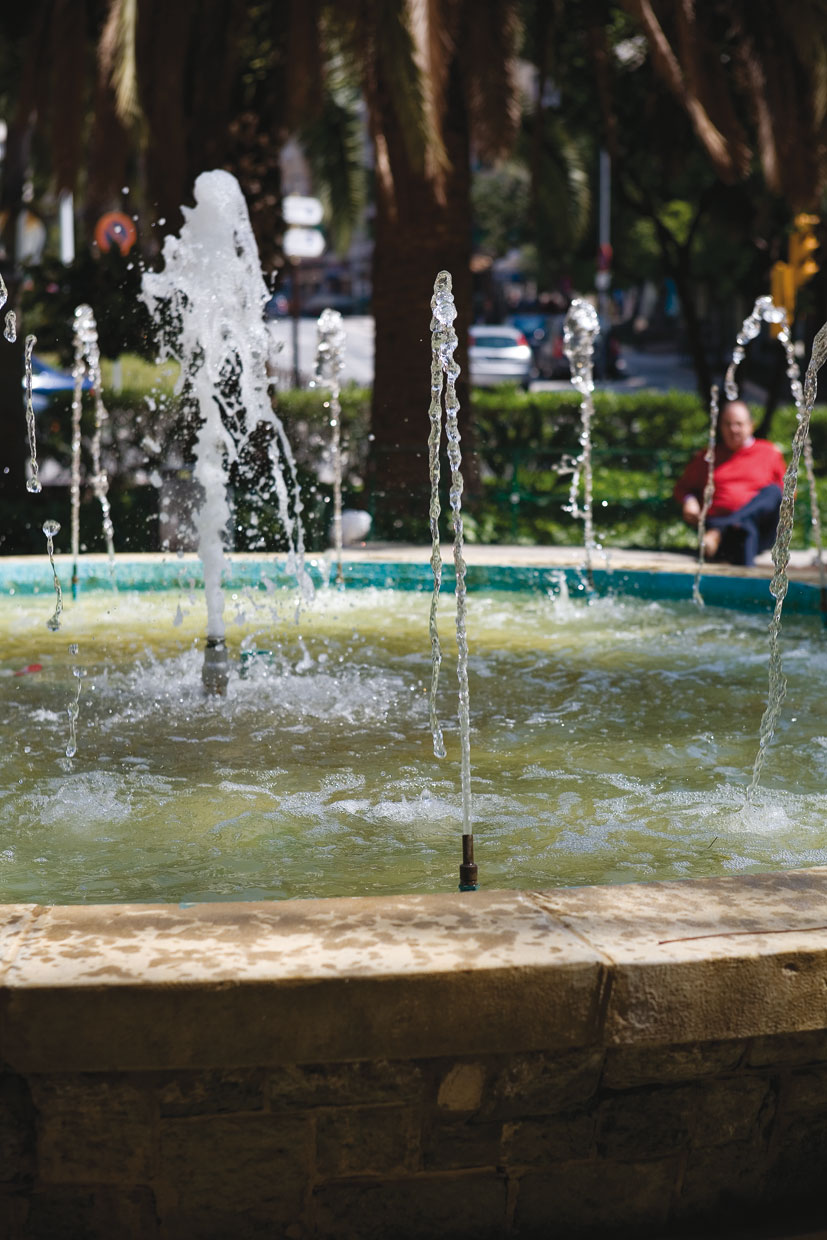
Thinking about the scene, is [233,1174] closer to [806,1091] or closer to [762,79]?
[806,1091]

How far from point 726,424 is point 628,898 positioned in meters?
7.43

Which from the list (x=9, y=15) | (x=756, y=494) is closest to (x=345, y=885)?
(x=756, y=494)

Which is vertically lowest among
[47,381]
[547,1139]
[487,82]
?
[547,1139]

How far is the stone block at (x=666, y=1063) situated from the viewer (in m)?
2.50

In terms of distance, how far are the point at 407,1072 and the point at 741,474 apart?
25.1ft

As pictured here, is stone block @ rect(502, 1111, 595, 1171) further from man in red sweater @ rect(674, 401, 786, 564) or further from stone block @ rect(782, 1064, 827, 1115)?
man in red sweater @ rect(674, 401, 786, 564)

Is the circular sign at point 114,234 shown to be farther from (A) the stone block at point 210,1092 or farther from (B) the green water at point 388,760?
(A) the stone block at point 210,1092

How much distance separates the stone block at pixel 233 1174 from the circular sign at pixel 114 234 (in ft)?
40.3

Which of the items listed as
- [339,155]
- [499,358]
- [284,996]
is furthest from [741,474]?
[499,358]

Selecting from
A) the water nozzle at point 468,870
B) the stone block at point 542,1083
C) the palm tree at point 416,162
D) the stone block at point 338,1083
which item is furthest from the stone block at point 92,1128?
the palm tree at point 416,162

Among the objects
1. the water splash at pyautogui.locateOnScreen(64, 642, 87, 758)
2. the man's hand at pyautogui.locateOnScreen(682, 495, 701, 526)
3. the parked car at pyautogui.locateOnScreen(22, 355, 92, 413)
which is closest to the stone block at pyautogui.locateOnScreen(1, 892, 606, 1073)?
the water splash at pyautogui.locateOnScreen(64, 642, 87, 758)

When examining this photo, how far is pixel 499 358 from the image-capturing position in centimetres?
3484

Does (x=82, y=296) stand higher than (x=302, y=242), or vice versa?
(x=302, y=242)

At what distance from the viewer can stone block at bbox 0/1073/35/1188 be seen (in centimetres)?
238
